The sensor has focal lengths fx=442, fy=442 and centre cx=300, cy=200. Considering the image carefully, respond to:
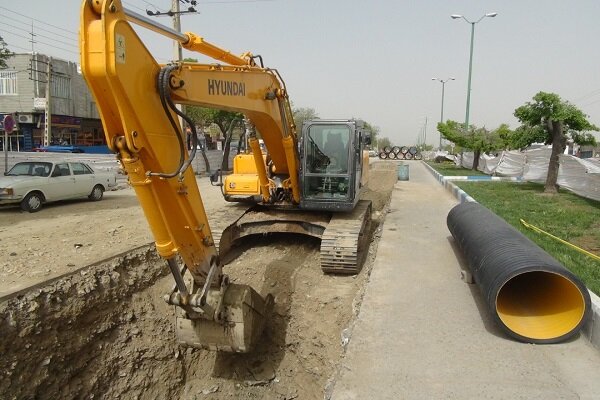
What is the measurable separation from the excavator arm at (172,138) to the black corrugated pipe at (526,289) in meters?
2.57

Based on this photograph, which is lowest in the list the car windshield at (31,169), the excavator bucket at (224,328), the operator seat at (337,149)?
the excavator bucket at (224,328)

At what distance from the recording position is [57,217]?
11.3 meters

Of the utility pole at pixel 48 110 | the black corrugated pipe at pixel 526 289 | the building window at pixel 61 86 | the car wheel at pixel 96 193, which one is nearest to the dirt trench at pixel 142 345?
the black corrugated pipe at pixel 526 289

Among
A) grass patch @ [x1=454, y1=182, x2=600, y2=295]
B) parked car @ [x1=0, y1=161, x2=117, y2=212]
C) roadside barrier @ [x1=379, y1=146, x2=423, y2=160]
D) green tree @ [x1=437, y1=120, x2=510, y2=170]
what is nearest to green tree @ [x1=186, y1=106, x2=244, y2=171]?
parked car @ [x1=0, y1=161, x2=117, y2=212]

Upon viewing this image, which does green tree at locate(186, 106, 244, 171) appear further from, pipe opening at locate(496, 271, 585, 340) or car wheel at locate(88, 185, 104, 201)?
pipe opening at locate(496, 271, 585, 340)

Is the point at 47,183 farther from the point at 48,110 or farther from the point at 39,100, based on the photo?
the point at 39,100

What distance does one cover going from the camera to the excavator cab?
7750 mm

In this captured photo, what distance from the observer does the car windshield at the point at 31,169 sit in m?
12.8

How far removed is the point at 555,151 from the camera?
49.3 ft

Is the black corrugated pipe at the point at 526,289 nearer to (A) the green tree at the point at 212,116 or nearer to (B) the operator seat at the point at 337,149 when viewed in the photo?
(B) the operator seat at the point at 337,149

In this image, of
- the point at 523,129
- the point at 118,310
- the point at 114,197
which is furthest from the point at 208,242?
the point at 523,129

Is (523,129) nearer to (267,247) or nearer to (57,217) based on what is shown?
(267,247)

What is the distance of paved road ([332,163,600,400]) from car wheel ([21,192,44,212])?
33.1 ft

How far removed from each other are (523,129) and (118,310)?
14.6 meters
